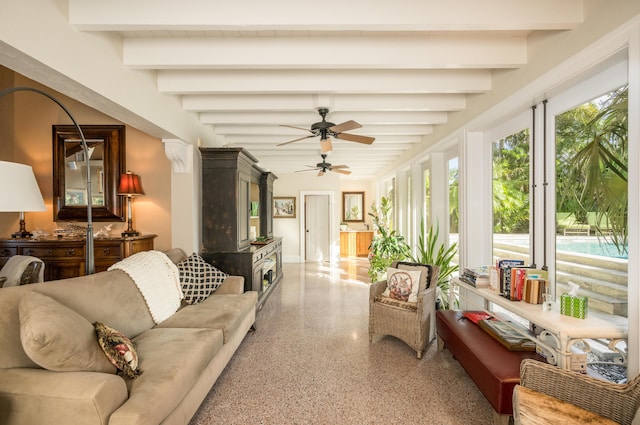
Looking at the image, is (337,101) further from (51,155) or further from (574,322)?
(51,155)

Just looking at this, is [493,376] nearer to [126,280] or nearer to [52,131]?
[126,280]

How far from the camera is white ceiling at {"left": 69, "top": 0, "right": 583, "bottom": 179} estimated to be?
177 centimetres

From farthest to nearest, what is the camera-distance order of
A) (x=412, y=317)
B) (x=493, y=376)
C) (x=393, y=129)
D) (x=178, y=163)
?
(x=393, y=129)
(x=178, y=163)
(x=412, y=317)
(x=493, y=376)

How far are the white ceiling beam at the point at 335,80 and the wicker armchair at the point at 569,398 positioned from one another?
87.9 inches

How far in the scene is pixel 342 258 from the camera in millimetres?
8391

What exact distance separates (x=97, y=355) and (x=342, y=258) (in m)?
7.12

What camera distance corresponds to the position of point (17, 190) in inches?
60.1

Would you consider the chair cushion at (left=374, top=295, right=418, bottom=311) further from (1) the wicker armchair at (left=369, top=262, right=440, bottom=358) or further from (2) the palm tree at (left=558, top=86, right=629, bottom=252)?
(2) the palm tree at (left=558, top=86, right=629, bottom=252)

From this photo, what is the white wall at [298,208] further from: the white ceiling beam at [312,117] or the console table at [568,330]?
the console table at [568,330]

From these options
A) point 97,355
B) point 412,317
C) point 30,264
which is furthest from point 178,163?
point 412,317

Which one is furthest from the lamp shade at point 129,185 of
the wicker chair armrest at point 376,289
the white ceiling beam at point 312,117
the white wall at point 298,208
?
the white wall at point 298,208

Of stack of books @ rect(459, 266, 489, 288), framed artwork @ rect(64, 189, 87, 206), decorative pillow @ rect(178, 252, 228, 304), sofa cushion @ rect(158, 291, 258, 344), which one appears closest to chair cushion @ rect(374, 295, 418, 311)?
stack of books @ rect(459, 266, 489, 288)

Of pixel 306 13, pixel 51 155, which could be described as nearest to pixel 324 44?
pixel 306 13

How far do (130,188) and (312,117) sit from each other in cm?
231
